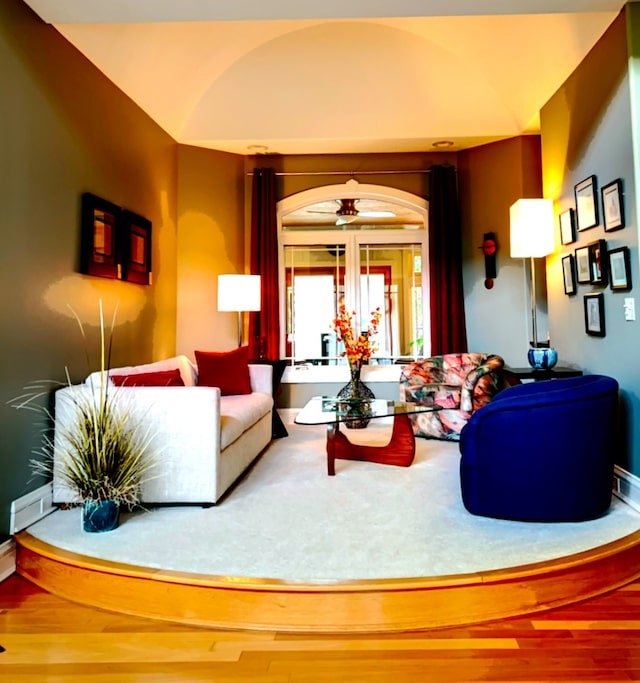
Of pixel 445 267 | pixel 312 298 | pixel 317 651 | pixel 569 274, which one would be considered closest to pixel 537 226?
pixel 569 274

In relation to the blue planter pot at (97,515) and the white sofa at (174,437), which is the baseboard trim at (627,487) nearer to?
the white sofa at (174,437)

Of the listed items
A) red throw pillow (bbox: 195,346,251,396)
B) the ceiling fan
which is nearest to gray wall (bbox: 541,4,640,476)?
the ceiling fan

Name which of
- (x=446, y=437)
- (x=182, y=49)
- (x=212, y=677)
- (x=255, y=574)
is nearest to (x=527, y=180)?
(x=446, y=437)

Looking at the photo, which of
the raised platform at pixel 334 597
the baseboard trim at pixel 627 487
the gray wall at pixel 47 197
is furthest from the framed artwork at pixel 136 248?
the baseboard trim at pixel 627 487

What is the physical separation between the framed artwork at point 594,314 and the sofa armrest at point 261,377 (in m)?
2.51

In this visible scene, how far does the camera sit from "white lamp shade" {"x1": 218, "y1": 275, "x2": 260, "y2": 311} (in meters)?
4.35

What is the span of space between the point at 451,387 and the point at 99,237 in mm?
3077

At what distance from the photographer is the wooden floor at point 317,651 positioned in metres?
1.51

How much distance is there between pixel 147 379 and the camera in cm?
295

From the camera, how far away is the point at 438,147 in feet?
15.8

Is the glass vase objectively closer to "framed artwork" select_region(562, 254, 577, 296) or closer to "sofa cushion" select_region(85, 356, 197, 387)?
"sofa cushion" select_region(85, 356, 197, 387)

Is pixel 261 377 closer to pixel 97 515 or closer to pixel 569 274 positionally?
pixel 97 515

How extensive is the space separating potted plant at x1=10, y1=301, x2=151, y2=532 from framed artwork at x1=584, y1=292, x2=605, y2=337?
283 centimetres

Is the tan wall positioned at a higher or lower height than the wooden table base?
higher
